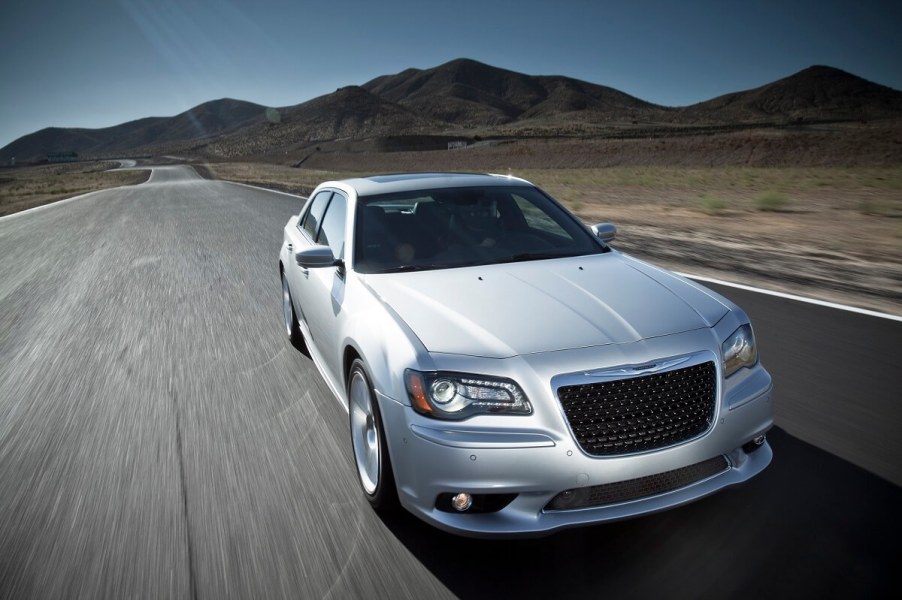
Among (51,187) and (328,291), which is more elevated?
(328,291)

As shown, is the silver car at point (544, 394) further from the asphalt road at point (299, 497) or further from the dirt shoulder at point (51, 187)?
the dirt shoulder at point (51, 187)

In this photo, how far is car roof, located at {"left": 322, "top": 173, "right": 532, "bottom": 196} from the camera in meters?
4.81

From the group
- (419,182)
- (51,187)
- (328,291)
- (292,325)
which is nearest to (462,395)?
(328,291)

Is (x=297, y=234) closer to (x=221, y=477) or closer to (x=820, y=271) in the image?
(x=221, y=477)

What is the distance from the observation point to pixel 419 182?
4992 mm

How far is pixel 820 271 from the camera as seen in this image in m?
8.77

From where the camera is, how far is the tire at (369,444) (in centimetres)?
316

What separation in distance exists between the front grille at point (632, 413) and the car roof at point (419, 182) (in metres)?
2.50

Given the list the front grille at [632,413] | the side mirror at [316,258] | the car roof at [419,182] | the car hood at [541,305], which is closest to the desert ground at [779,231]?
the car roof at [419,182]

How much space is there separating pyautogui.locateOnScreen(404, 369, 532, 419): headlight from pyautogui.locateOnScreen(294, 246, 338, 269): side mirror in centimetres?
157

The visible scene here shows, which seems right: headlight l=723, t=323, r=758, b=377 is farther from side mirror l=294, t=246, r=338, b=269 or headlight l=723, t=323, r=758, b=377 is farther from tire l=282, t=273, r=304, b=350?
tire l=282, t=273, r=304, b=350

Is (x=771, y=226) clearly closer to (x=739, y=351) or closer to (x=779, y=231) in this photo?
(x=779, y=231)

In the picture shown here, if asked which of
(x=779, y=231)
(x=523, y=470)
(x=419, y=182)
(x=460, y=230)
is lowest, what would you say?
(x=779, y=231)

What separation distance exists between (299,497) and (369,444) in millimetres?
451
